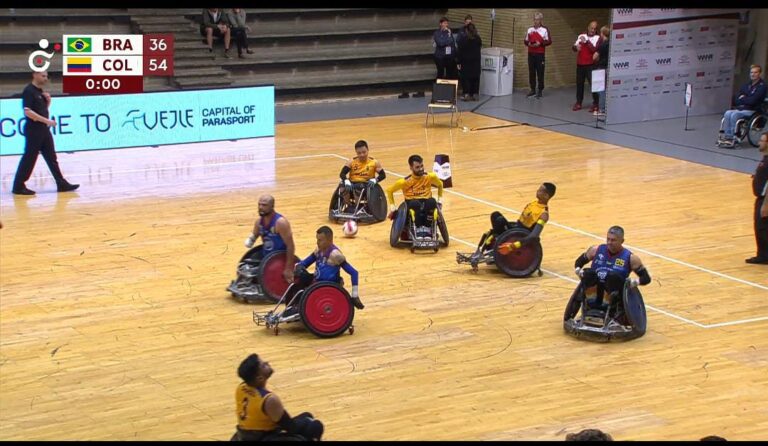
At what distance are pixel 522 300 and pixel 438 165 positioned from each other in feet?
16.0

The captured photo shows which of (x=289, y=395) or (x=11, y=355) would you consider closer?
(x=289, y=395)

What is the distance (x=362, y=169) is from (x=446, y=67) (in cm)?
1412

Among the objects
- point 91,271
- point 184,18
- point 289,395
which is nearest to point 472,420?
point 289,395

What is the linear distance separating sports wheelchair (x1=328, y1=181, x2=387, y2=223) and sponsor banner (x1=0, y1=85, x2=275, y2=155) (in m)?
7.46

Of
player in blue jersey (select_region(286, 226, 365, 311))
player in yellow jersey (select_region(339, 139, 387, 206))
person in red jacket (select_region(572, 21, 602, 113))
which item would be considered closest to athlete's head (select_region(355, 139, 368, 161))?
player in yellow jersey (select_region(339, 139, 387, 206))

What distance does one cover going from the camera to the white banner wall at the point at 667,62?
2581 centimetres

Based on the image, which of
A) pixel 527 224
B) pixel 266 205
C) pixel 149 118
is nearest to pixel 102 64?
pixel 149 118

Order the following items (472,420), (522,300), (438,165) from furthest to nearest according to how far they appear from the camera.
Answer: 1. (438,165)
2. (522,300)
3. (472,420)

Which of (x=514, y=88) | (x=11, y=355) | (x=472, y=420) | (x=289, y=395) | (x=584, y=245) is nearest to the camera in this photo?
(x=472, y=420)

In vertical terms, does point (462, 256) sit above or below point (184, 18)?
below

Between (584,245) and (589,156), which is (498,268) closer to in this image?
(584,245)

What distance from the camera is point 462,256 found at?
14352 mm

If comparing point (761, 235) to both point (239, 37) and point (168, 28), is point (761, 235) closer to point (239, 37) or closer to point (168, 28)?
point (239, 37)

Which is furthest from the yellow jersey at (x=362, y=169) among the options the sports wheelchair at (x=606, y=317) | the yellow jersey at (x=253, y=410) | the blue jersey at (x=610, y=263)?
the yellow jersey at (x=253, y=410)
